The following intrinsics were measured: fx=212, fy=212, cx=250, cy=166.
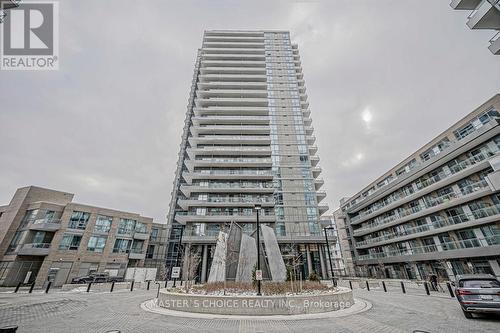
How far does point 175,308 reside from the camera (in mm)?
10781

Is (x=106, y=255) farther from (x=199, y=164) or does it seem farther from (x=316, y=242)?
(x=316, y=242)

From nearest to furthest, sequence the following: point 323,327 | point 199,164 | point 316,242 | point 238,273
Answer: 1. point 323,327
2. point 238,273
3. point 316,242
4. point 199,164

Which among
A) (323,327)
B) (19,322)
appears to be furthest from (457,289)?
→ (19,322)

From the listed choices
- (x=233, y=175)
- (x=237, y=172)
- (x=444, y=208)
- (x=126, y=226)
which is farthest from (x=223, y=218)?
(x=444, y=208)

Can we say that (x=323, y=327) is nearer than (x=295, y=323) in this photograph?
Yes

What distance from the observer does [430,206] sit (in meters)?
30.6

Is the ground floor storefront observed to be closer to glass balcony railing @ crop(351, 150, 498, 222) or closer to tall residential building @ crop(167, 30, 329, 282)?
tall residential building @ crop(167, 30, 329, 282)

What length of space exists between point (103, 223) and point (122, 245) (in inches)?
203

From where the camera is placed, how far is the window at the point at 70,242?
105 feet

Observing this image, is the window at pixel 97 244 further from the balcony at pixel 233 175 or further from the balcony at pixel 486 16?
the balcony at pixel 486 16

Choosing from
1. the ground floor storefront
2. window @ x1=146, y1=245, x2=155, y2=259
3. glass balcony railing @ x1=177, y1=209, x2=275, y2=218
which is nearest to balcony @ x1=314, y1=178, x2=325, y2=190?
glass balcony railing @ x1=177, y1=209, x2=275, y2=218

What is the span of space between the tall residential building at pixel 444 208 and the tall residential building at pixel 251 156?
493 inches

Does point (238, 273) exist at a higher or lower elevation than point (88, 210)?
lower

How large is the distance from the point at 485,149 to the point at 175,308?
3403 cm
